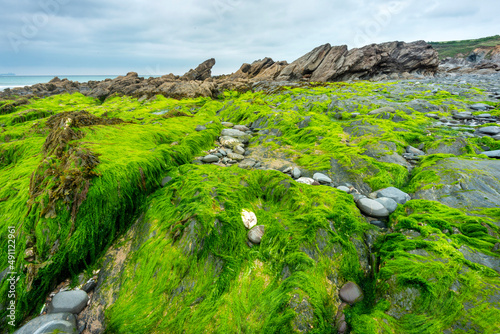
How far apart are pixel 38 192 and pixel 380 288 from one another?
13.7ft

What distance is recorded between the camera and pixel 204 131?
18.3 feet

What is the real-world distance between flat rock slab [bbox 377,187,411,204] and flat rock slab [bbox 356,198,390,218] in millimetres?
378

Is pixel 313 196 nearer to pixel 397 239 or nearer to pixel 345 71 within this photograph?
pixel 397 239

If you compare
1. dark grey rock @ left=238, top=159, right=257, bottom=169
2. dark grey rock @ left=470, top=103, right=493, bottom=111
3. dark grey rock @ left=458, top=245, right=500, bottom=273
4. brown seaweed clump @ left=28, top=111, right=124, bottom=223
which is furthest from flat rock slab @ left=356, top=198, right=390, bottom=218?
dark grey rock @ left=470, top=103, right=493, bottom=111

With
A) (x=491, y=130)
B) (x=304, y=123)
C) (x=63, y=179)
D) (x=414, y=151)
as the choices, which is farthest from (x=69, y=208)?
(x=491, y=130)

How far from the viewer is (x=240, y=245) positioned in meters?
2.49

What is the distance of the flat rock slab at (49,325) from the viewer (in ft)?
5.95

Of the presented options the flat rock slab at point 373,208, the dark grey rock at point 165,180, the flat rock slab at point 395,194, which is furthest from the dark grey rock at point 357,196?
the dark grey rock at point 165,180


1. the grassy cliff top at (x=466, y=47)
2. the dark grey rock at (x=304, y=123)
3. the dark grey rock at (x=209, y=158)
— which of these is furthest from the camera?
the grassy cliff top at (x=466, y=47)

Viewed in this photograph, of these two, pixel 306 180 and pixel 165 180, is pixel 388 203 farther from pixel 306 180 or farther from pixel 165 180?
pixel 165 180

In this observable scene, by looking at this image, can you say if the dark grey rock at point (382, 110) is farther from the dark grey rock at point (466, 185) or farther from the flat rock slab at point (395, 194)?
the flat rock slab at point (395, 194)

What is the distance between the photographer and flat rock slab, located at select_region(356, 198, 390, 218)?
2.78 metres

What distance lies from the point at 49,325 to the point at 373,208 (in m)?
3.81

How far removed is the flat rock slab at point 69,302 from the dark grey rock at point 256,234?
1.91m
